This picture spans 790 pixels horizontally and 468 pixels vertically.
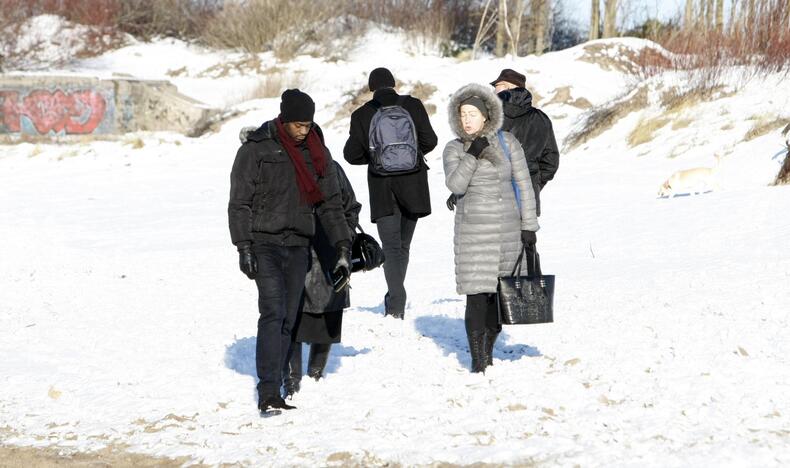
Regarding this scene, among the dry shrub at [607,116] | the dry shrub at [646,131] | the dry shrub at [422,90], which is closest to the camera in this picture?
the dry shrub at [646,131]

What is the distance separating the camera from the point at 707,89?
64.7 feet

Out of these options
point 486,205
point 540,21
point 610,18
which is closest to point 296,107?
point 486,205

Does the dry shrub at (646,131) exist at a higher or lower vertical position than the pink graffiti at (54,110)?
higher

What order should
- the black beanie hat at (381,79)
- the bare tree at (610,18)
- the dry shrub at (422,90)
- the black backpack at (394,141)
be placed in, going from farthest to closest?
the bare tree at (610,18)
the dry shrub at (422,90)
the black beanie hat at (381,79)
the black backpack at (394,141)

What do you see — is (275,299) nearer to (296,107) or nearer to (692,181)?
(296,107)

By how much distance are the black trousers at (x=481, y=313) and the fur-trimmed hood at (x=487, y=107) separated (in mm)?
844

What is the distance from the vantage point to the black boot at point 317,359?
20.9ft

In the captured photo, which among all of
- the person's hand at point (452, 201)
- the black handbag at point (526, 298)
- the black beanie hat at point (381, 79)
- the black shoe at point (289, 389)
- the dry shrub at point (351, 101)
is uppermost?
the black beanie hat at point (381, 79)

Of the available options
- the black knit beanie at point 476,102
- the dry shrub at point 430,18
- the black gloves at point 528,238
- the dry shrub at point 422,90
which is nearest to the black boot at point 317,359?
the black gloves at point 528,238

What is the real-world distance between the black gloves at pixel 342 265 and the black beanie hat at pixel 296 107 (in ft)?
2.33

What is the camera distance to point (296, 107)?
5.50 m

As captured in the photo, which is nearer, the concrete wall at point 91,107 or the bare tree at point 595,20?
the concrete wall at point 91,107

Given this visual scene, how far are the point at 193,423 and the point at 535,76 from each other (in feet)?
77.9

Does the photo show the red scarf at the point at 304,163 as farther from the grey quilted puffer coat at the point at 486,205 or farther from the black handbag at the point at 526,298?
the black handbag at the point at 526,298
